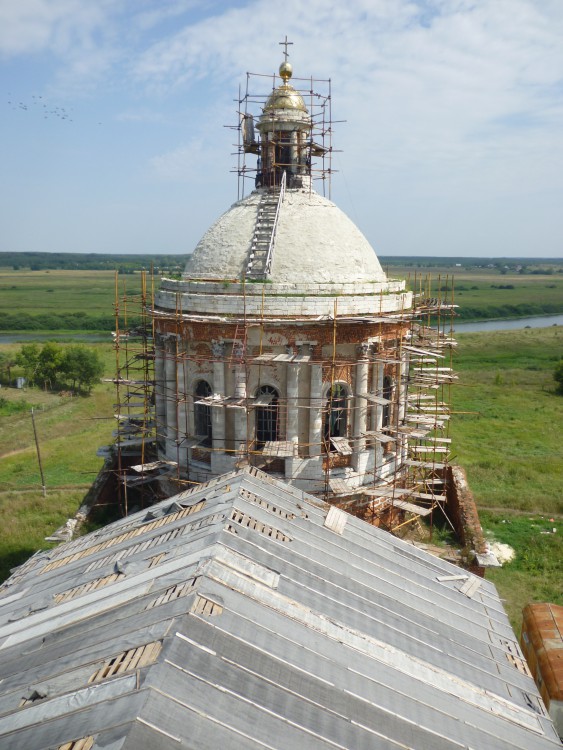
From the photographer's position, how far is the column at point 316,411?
1962 centimetres

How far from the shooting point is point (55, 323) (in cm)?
10562

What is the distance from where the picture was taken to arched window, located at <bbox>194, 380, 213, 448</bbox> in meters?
21.1

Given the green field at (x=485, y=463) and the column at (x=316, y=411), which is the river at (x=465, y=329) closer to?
the green field at (x=485, y=463)

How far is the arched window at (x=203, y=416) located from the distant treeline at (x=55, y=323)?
282ft

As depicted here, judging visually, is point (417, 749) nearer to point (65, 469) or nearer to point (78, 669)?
point (78, 669)

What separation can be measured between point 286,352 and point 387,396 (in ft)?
15.9

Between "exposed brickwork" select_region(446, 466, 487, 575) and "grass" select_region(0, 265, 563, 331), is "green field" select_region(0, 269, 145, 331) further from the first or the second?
"exposed brickwork" select_region(446, 466, 487, 575)

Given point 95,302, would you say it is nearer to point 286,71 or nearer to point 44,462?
point 44,462

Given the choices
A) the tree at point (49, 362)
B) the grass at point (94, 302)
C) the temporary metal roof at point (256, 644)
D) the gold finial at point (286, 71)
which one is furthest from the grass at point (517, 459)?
the tree at point (49, 362)

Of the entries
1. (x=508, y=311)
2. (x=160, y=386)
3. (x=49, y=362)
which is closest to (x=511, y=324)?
(x=508, y=311)

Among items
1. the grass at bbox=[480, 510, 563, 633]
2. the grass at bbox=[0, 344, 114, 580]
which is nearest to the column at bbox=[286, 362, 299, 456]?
the grass at bbox=[480, 510, 563, 633]

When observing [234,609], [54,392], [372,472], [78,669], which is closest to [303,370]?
[372,472]

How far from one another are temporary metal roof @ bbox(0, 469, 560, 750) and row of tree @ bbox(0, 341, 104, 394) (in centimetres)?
4093

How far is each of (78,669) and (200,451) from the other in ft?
42.3
